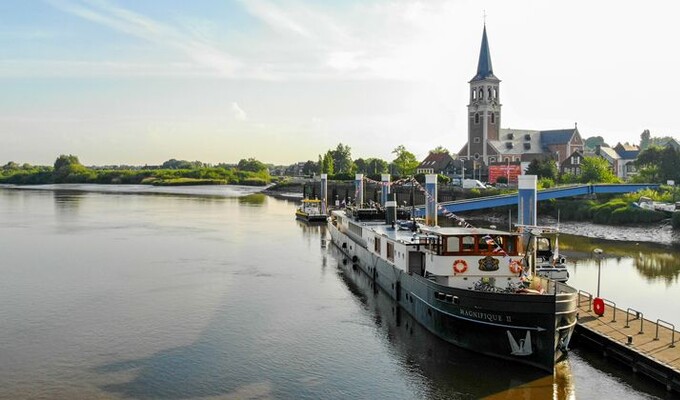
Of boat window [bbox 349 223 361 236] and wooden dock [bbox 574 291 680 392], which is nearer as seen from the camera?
wooden dock [bbox 574 291 680 392]

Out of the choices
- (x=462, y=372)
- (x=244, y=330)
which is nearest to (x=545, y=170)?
(x=244, y=330)

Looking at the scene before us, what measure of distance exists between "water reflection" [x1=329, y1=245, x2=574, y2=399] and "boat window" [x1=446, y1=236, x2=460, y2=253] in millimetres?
4421

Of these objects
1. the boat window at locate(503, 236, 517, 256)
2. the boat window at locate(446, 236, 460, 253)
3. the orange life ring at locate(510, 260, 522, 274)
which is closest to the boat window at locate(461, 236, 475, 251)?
the boat window at locate(446, 236, 460, 253)

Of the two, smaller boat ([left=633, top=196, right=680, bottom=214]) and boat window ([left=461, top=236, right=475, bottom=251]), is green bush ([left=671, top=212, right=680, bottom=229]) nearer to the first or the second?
smaller boat ([left=633, top=196, right=680, bottom=214])

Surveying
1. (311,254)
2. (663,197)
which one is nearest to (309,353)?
(311,254)

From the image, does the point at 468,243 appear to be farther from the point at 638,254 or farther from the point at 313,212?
the point at 313,212

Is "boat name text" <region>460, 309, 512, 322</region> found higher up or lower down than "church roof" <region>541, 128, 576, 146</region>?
lower down

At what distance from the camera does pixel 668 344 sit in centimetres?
2592

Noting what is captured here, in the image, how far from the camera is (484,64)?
14312 centimetres

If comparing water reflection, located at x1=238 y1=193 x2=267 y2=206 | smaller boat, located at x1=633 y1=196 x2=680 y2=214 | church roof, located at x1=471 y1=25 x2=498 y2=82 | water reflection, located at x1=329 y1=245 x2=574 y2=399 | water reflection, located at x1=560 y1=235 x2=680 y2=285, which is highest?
church roof, located at x1=471 y1=25 x2=498 y2=82

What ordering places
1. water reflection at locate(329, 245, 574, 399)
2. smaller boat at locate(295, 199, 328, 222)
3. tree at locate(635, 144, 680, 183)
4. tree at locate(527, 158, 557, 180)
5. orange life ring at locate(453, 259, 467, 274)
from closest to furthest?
water reflection at locate(329, 245, 574, 399) < orange life ring at locate(453, 259, 467, 274) < smaller boat at locate(295, 199, 328, 222) < tree at locate(635, 144, 680, 183) < tree at locate(527, 158, 557, 180)

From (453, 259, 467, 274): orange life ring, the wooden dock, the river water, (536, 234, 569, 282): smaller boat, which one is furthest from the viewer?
(536, 234, 569, 282): smaller boat

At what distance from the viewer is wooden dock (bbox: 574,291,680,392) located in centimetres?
2394

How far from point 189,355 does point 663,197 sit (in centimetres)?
7403
